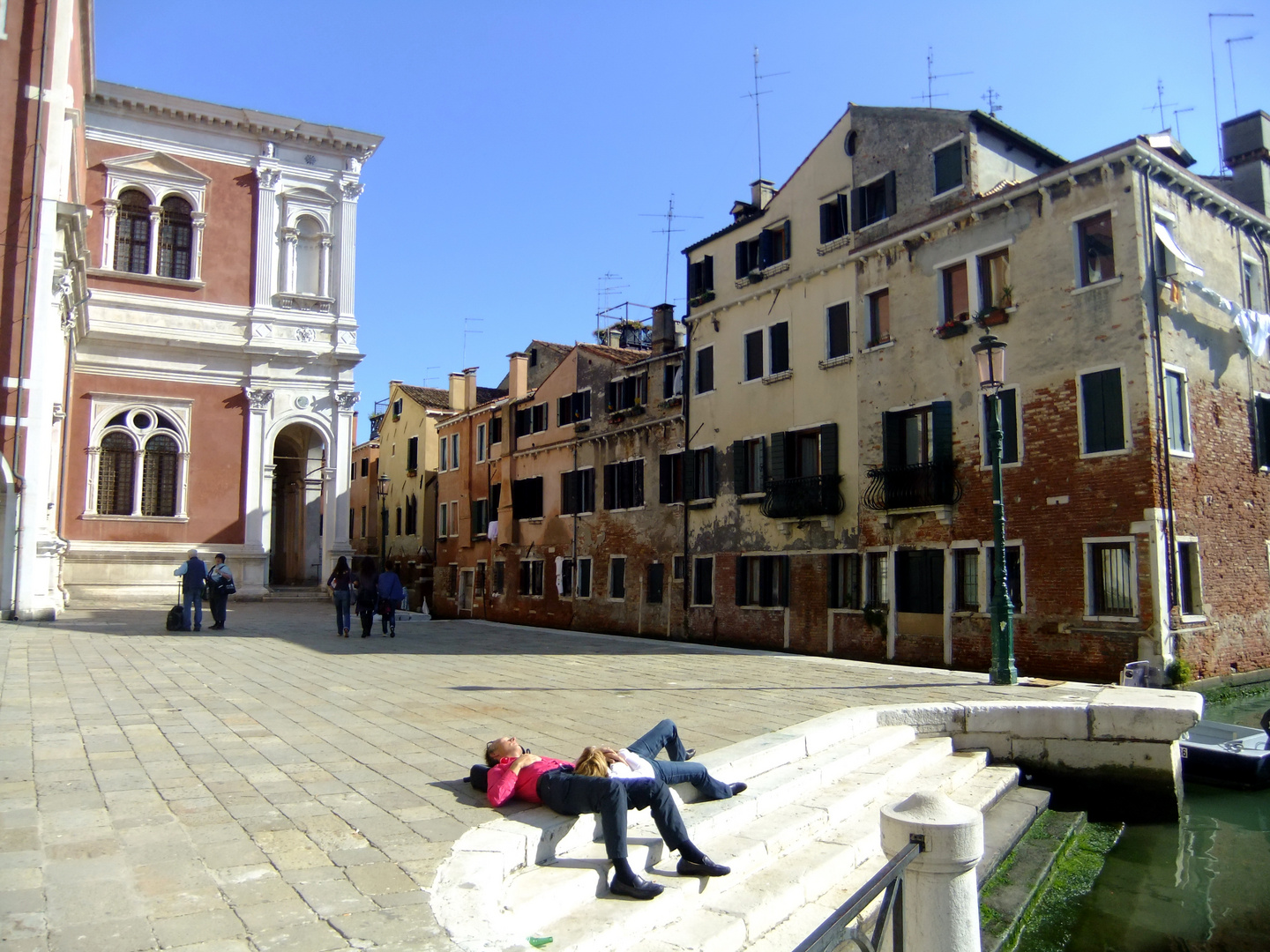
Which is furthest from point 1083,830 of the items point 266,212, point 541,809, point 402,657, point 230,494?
point 266,212

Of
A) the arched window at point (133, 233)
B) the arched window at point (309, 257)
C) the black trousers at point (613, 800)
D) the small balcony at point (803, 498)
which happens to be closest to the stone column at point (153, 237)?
the arched window at point (133, 233)

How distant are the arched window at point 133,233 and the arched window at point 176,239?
40cm

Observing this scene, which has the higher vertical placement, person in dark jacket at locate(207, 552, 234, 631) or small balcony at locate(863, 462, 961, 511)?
small balcony at locate(863, 462, 961, 511)

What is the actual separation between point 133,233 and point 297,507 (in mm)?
10375

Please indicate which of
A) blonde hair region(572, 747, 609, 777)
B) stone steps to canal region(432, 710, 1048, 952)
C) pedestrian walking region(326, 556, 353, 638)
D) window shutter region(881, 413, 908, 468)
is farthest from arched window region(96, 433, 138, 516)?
blonde hair region(572, 747, 609, 777)

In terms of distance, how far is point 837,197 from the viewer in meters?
22.6

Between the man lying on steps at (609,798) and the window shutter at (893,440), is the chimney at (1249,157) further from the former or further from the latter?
the man lying on steps at (609,798)

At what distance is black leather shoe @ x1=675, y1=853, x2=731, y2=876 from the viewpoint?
507 centimetres

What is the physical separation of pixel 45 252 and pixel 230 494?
10168mm

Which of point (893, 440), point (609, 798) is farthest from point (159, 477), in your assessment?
point (609, 798)

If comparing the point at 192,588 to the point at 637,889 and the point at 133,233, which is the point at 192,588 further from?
the point at 637,889

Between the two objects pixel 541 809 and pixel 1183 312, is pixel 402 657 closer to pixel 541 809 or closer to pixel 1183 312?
pixel 541 809

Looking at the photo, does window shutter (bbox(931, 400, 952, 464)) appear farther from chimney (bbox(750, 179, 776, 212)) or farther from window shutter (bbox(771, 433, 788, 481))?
chimney (bbox(750, 179, 776, 212))

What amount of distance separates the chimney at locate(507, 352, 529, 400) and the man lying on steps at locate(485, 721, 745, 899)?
30773mm
